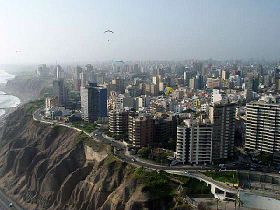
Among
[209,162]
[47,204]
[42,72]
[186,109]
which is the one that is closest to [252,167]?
[209,162]

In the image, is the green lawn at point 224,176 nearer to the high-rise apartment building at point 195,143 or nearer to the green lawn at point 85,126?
the high-rise apartment building at point 195,143

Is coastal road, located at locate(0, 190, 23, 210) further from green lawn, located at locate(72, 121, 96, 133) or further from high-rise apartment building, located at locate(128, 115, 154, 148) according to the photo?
high-rise apartment building, located at locate(128, 115, 154, 148)

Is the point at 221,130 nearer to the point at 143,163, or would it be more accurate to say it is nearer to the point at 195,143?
the point at 195,143

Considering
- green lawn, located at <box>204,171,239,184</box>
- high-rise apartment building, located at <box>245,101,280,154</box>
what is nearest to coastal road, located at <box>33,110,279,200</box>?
green lawn, located at <box>204,171,239,184</box>

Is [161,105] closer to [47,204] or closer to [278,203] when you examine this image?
[47,204]

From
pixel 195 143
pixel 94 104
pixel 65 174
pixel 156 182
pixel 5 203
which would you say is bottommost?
pixel 5 203

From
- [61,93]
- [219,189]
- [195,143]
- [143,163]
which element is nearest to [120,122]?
[143,163]

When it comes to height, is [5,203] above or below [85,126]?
below
